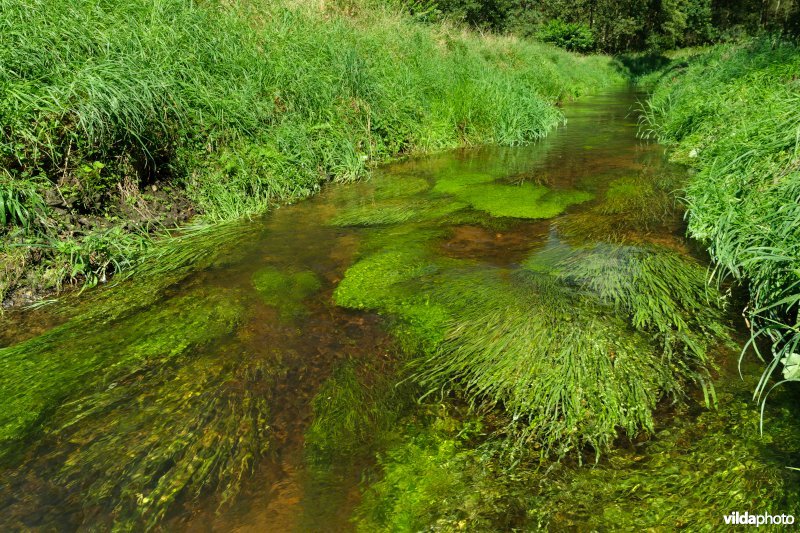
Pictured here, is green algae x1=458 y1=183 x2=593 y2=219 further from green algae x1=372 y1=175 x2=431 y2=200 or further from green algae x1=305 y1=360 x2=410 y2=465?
green algae x1=305 y1=360 x2=410 y2=465

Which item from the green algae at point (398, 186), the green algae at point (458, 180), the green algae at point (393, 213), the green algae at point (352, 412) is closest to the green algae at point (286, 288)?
the green algae at point (352, 412)

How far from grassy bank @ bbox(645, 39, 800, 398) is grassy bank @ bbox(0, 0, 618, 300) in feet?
10.6

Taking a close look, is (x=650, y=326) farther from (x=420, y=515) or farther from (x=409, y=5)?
(x=409, y=5)

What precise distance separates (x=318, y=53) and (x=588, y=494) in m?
6.39

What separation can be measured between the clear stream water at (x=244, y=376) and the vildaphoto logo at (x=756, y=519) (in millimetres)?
32

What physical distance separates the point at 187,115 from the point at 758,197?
4.85 meters

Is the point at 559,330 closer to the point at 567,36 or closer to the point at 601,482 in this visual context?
the point at 601,482

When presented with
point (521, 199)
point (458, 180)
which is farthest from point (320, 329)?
point (458, 180)

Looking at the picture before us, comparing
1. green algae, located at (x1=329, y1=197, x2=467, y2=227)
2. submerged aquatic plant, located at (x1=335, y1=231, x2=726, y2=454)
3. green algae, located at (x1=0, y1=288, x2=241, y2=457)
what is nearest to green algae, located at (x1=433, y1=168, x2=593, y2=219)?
green algae, located at (x1=329, y1=197, x2=467, y2=227)

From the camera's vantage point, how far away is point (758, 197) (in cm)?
297

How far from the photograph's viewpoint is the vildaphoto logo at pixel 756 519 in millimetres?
1469

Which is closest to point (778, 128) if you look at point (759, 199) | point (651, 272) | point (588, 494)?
point (759, 199)

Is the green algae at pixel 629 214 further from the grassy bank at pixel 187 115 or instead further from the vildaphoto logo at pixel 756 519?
the grassy bank at pixel 187 115

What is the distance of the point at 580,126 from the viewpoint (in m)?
9.12
